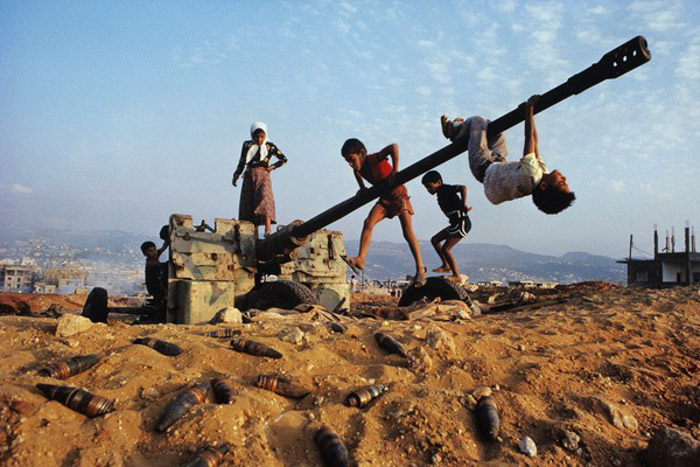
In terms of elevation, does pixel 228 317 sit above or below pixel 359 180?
below

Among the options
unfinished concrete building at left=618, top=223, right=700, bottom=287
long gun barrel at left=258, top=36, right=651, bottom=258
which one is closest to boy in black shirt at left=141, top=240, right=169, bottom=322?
long gun barrel at left=258, top=36, right=651, bottom=258

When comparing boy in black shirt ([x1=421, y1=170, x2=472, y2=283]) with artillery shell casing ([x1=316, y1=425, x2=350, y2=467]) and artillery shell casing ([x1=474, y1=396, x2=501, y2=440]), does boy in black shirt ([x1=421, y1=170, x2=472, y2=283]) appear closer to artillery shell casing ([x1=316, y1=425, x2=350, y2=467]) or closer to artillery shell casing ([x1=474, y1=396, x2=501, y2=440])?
artillery shell casing ([x1=474, y1=396, x2=501, y2=440])

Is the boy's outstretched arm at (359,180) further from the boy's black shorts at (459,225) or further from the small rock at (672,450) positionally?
the small rock at (672,450)

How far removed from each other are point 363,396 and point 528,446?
1.03m

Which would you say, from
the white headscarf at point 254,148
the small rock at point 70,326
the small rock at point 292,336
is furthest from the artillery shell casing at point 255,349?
the white headscarf at point 254,148

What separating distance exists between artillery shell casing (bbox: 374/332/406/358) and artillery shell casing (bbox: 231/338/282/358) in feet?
3.22

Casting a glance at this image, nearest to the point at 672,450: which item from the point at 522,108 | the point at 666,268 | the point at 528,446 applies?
the point at 528,446

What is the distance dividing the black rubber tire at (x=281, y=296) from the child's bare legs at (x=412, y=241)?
1.79 metres

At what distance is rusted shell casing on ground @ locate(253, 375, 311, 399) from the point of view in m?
3.33

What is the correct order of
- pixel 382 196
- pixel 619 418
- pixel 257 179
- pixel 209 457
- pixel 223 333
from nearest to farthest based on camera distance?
pixel 209 457 < pixel 619 418 < pixel 223 333 < pixel 382 196 < pixel 257 179

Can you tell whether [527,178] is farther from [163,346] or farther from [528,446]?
[163,346]

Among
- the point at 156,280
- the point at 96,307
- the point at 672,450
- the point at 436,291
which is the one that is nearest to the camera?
the point at 672,450

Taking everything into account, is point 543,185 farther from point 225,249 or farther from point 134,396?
point 225,249

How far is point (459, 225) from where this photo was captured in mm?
8609
